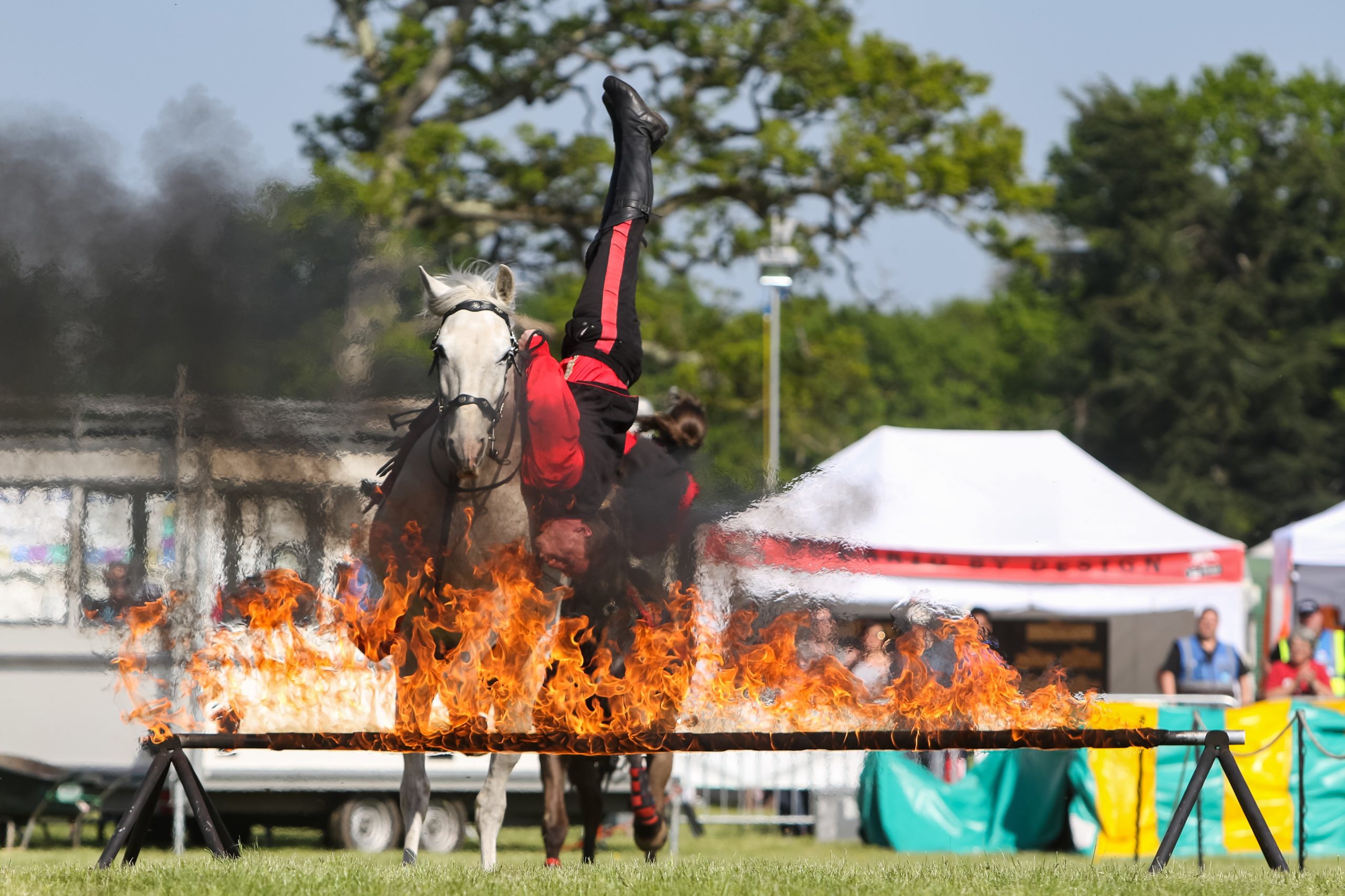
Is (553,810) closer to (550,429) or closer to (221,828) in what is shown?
(221,828)

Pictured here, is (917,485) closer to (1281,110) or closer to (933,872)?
(933,872)

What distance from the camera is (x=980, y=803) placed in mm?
11820

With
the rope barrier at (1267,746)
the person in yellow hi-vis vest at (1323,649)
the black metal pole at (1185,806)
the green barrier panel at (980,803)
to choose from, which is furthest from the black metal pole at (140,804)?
the person in yellow hi-vis vest at (1323,649)

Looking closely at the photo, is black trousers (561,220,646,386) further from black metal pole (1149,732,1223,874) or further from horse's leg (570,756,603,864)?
black metal pole (1149,732,1223,874)

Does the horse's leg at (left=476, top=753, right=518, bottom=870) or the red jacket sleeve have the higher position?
the red jacket sleeve

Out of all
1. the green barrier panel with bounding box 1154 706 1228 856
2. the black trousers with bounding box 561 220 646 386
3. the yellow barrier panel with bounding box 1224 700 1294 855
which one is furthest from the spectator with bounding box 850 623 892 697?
the yellow barrier panel with bounding box 1224 700 1294 855

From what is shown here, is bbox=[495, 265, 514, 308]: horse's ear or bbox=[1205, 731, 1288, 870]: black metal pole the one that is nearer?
bbox=[1205, 731, 1288, 870]: black metal pole

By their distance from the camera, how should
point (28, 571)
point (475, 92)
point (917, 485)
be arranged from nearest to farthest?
point (28, 571) → point (917, 485) → point (475, 92)

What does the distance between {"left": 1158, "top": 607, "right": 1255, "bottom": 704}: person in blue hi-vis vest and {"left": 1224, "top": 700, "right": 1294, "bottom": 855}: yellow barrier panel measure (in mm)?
1321

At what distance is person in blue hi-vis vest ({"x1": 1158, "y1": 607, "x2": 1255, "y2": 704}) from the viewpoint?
12625 mm

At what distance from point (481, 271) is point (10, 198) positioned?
7.88ft

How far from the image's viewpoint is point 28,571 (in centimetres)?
852

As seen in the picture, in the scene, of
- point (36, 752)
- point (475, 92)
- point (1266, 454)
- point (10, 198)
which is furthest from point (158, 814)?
point (1266, 454)

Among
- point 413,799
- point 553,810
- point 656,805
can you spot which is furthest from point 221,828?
point 656,805
